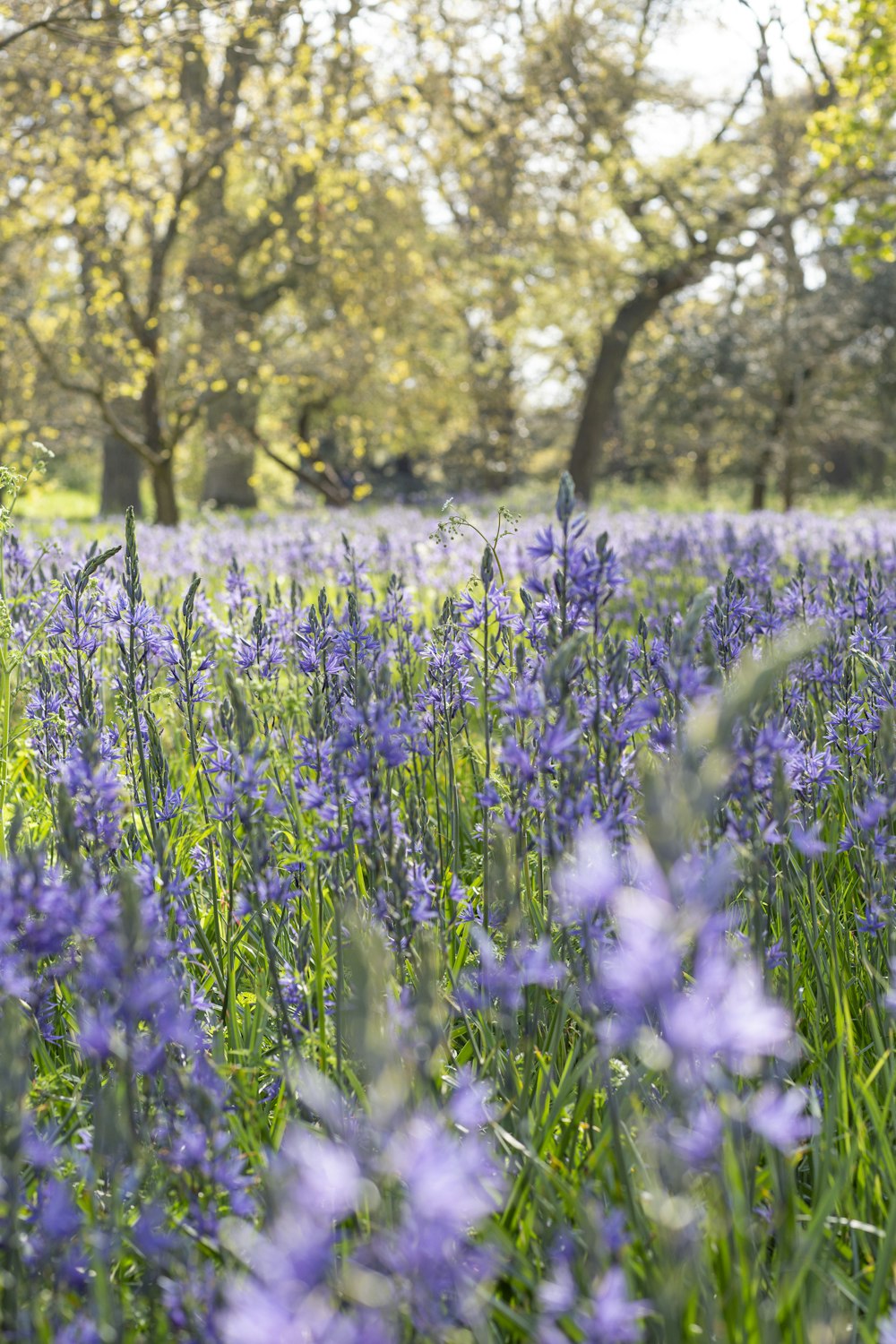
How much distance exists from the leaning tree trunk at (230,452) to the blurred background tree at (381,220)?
0.07 m

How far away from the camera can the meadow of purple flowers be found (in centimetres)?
113

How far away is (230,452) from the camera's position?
21.5 meters

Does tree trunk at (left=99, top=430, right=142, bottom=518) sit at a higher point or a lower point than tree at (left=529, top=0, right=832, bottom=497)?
lower

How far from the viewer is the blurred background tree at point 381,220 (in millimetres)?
11656

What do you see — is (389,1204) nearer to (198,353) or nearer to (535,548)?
(535,548)

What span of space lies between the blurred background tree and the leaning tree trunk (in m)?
0.07

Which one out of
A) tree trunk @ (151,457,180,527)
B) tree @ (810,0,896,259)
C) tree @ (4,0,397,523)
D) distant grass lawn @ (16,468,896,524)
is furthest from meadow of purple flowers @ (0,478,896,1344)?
distant grass lawn @ (16,468,896,524)

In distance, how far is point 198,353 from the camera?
15.2 meters

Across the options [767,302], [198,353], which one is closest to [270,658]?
[198,353]

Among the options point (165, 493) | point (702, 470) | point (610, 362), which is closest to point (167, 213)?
point (165, 493)

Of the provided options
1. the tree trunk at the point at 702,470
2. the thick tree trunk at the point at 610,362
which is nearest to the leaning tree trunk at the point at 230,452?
the thick tree trunk at the point at 610,362

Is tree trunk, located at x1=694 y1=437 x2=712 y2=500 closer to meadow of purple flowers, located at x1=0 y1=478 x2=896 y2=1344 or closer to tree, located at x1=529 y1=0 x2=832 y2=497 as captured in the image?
tree, located at x1=529 y1=0 x2=832 y2=497

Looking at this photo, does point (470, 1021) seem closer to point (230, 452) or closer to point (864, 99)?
point (864, 99)

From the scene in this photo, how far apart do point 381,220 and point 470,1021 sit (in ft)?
59.2
